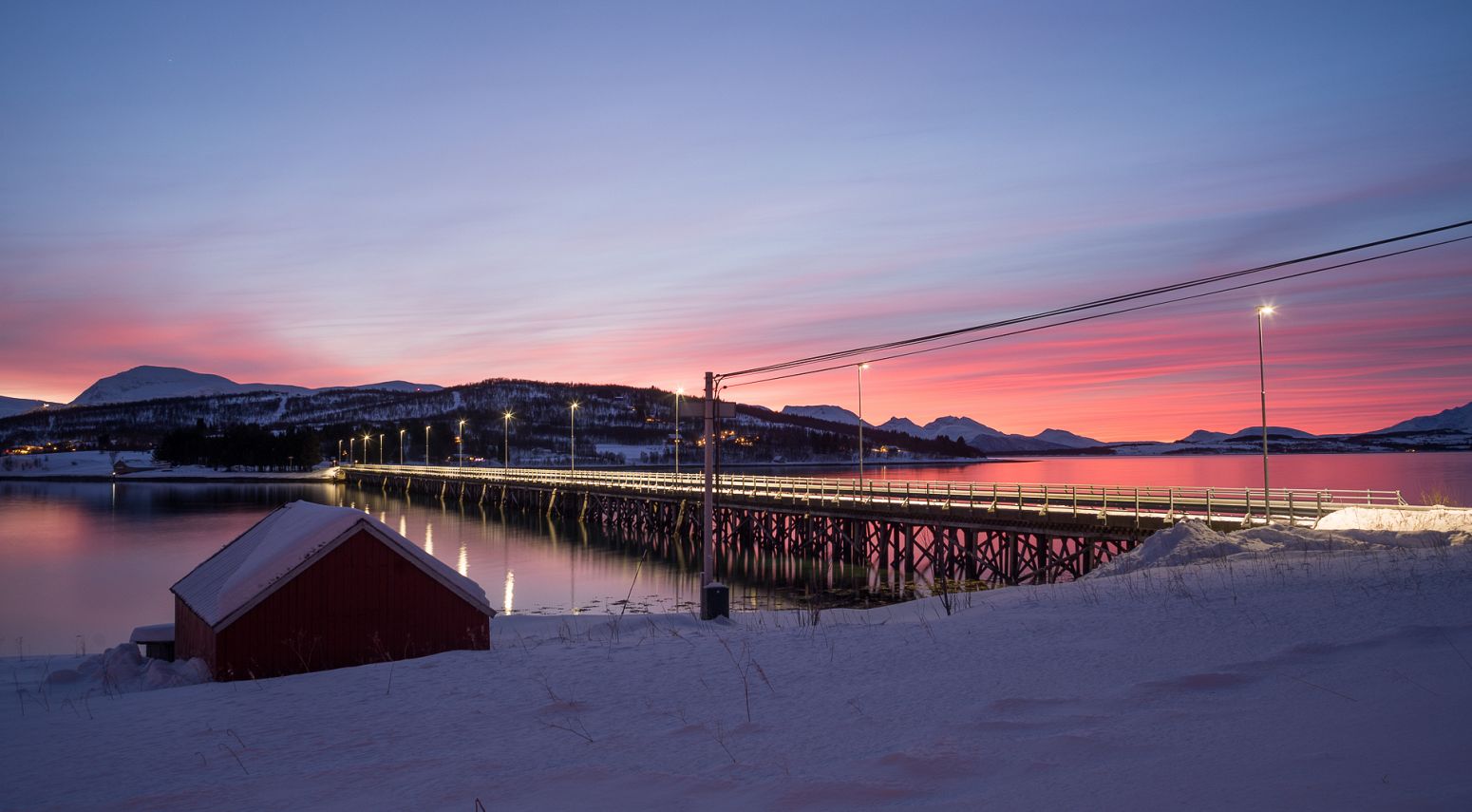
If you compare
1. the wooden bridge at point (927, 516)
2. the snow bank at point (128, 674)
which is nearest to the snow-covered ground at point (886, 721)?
the snow bank at point (128, 674)

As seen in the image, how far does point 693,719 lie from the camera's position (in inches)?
305

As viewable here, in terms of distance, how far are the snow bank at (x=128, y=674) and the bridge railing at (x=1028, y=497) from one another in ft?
79.9

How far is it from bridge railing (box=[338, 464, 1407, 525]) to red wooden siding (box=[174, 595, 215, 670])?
24037mm

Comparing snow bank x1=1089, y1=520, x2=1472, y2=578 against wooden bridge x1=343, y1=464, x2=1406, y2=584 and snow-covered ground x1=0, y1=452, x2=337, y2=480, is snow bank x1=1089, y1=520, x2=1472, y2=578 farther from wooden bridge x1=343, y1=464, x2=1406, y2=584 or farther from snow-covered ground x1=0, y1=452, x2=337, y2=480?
snow-covered ground x1=0, y1=452, x2=337, y2=480

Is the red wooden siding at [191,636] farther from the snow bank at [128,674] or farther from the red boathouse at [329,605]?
the snow bank at [128,674]

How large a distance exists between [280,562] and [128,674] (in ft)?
13.3

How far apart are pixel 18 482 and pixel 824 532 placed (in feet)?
486

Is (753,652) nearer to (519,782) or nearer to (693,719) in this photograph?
(693,719)

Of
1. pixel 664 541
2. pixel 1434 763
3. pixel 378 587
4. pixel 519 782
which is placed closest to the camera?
pixel 1434 763

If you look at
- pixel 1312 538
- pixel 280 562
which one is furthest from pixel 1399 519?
pixel 280 562

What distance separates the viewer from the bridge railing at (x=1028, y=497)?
25.7m

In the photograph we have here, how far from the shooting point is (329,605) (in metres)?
16.1

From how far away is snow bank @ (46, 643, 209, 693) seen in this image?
15.5 m

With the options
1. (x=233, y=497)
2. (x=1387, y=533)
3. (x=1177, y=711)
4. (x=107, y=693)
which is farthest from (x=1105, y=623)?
(x=233, y=497)
